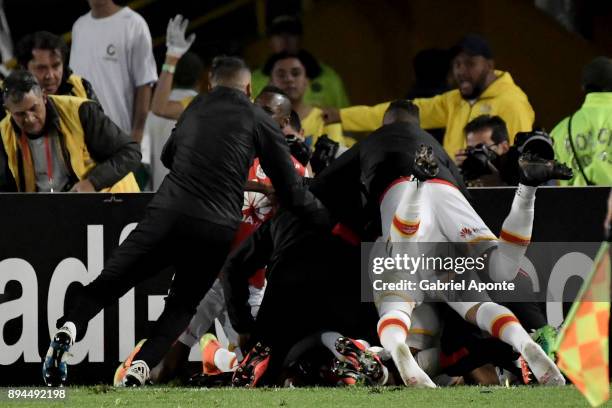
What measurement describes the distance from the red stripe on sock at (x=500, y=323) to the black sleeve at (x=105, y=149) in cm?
262

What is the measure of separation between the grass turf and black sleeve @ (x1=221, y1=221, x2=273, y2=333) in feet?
3.22

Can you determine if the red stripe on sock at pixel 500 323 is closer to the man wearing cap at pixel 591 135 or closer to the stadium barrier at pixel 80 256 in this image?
the stadium barrier at pixel 80 256

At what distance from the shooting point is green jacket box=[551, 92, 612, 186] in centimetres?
952

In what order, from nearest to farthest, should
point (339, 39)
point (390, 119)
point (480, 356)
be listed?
1. point (480, 356)
2. point (390, 119)
3. point (339, 39)

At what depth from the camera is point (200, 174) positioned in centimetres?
786

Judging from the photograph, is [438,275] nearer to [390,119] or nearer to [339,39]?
[390,119]

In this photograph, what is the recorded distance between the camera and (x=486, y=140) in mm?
9867

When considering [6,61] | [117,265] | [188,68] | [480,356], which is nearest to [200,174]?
[117,265]

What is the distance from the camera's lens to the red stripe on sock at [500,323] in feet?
25.4

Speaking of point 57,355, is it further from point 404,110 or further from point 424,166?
point 404,110

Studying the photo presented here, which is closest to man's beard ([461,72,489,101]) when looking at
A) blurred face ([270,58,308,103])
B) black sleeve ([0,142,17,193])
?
blurred face ([270,58,308,103])

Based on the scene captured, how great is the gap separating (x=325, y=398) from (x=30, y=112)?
2.90 metres

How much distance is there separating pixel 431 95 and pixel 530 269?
289 centimetres

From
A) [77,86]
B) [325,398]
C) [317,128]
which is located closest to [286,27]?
[317,128]
